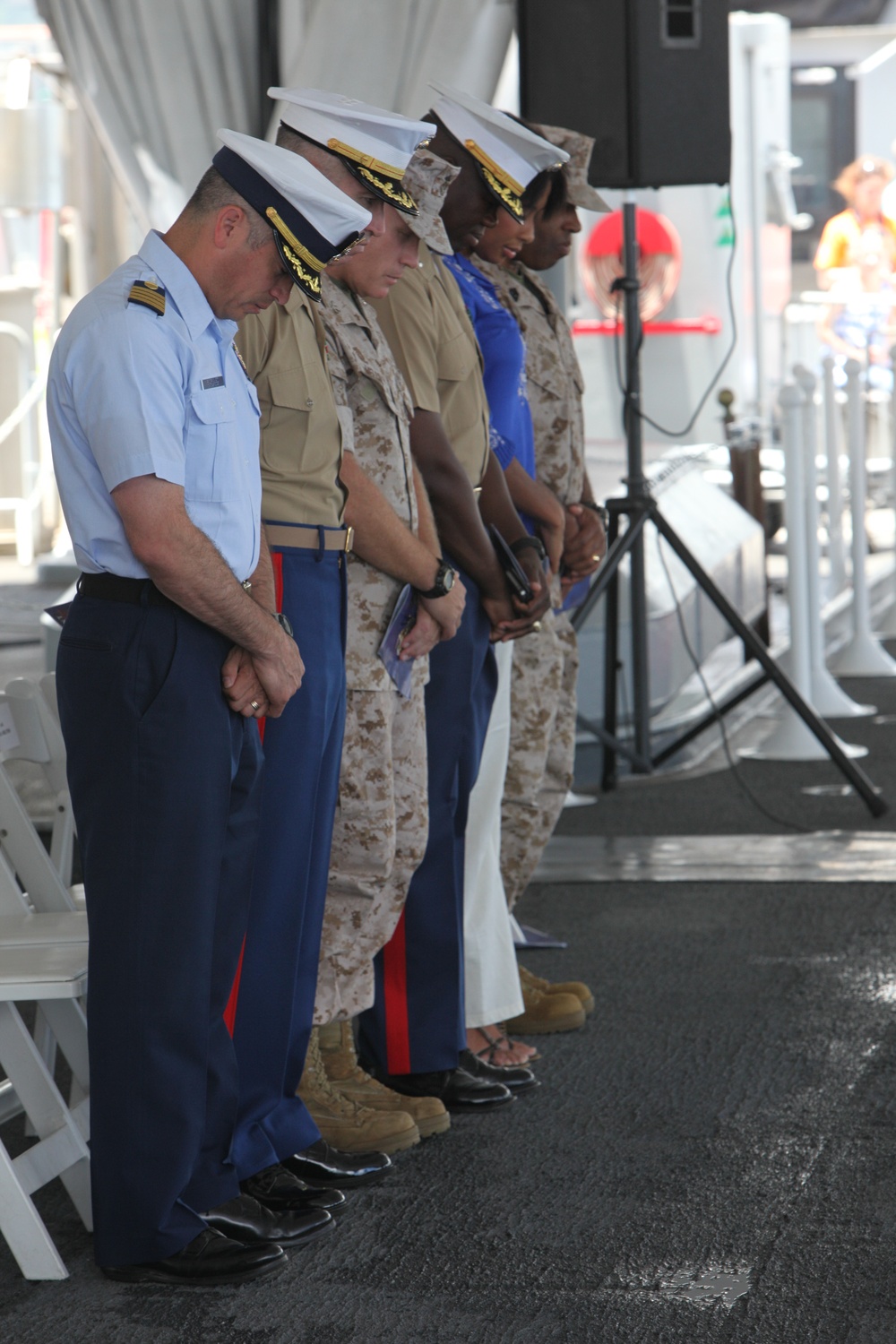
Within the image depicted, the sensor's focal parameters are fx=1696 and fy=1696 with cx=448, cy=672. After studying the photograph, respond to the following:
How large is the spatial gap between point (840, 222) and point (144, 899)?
1265 centimetres

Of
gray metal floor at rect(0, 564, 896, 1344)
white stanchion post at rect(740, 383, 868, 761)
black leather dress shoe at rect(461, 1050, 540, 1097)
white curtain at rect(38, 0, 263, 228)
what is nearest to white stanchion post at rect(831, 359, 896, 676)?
white stanchion post at rect(740, 383, 868, 761)

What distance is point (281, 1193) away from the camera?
7.95 ft

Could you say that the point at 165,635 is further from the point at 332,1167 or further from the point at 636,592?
the point at 636,592

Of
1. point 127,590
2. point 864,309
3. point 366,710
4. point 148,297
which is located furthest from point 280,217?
point 864,309

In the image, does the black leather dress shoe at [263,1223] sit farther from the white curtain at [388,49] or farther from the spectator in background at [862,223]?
the spectator in background at [862,223]

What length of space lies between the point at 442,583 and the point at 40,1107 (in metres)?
0.95

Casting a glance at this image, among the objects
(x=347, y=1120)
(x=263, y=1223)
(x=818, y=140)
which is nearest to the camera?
(x=263, y=1223)

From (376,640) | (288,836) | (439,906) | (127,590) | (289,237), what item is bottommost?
(439,906)

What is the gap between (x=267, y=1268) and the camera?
2.24 m

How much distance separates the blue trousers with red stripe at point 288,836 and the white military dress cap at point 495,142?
820 millimetres

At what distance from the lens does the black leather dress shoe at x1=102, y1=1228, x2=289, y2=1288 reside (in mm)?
2201

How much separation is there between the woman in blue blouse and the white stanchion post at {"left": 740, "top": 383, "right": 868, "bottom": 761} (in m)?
2.57

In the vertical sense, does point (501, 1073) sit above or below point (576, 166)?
below

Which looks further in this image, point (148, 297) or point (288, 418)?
point (288, 418)
